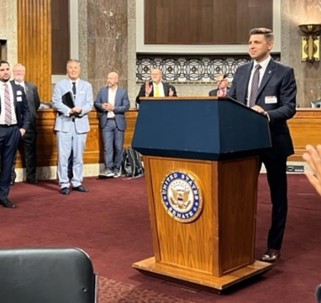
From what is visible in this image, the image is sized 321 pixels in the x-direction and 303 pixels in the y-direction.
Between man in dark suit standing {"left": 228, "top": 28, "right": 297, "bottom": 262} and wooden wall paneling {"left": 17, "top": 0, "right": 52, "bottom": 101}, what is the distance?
212 inches

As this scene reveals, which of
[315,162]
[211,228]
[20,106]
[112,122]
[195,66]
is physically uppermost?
[195,66]

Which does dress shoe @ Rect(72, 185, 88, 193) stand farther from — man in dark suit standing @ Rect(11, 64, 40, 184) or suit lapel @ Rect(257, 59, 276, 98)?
suit lapel @ Rect(257, 59, 276, 98)

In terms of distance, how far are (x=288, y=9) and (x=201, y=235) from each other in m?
→ 9.64

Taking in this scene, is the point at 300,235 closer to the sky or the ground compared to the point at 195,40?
closer to the ground

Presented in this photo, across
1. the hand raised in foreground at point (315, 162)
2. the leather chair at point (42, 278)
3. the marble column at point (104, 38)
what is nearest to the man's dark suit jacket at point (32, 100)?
the marble column at point (104, 38)

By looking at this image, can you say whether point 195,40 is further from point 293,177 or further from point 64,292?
point 64,292

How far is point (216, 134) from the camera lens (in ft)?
11.5

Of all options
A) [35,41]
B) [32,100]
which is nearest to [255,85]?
[32,100]

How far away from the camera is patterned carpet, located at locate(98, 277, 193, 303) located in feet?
11.9

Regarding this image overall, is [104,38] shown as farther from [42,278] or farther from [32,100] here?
[42,278]

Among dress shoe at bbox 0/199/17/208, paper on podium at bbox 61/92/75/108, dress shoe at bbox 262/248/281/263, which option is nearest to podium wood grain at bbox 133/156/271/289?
dress shoe at bbox 262/248/281/263

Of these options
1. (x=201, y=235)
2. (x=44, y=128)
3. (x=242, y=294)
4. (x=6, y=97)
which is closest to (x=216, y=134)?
(x=201, y=235)

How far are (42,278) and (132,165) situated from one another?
744cm

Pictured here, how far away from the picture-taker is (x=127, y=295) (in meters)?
3.72
